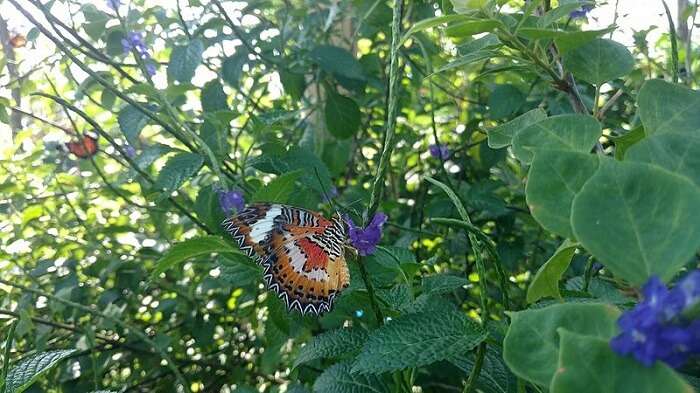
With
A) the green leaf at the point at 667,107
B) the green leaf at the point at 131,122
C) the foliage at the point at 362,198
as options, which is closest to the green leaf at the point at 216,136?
the foliage at the point at 362,198

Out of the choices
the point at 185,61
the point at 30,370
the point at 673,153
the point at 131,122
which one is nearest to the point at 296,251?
the point at 30,370

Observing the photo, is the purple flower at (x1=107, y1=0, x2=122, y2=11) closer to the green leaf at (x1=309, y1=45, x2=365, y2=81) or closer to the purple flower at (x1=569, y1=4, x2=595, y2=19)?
the green leaf at (x1=309, y1=45, x2=365, y2=81)

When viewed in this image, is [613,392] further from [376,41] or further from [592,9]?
[376,41]

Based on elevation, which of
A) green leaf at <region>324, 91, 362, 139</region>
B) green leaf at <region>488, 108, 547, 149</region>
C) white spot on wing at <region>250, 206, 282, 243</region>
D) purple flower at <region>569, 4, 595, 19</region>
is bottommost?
green leaf at <region>324, 91, 362, 139</region>

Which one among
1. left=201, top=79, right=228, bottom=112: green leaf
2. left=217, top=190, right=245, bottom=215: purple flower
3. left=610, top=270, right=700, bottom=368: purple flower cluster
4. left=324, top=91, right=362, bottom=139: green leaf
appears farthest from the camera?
left=324, top=91, right=362, bottom=139: green leaf

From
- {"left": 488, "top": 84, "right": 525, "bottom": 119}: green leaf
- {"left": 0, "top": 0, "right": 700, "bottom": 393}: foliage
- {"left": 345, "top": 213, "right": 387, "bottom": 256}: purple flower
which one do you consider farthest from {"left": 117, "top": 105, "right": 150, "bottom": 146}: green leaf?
{"left": 488, "top": 84, "right": 525, "bottom": 119}: green leaf

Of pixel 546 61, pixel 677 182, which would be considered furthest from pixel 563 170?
pixel 546 61

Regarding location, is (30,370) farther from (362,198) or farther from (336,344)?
(362,198)

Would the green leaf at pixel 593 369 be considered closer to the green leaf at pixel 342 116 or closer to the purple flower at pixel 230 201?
the purple flower at pixel 230 201
